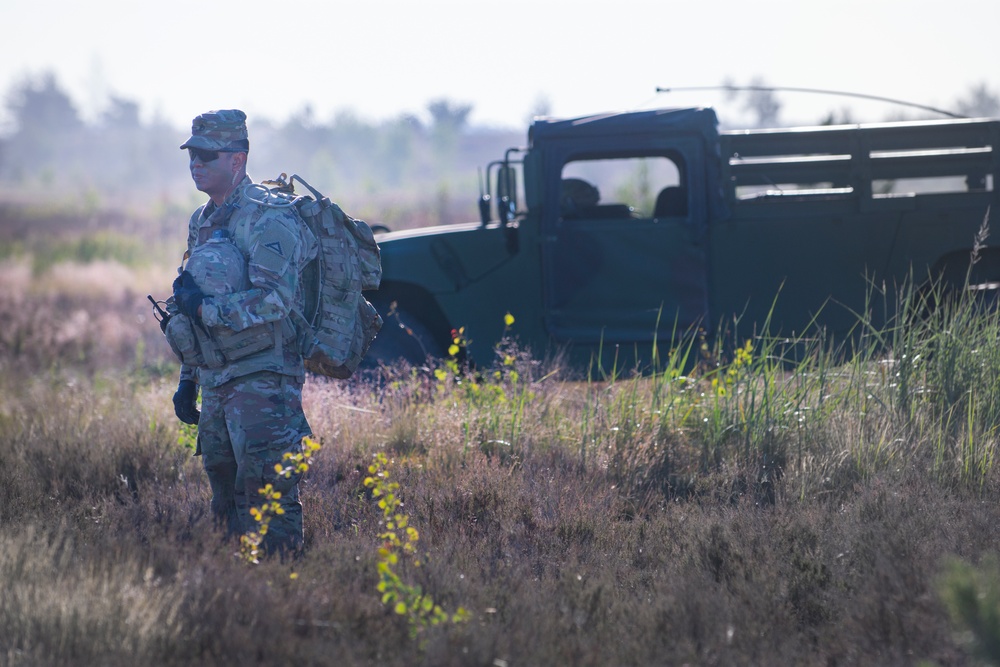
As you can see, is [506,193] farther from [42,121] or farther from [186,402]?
[42,121]

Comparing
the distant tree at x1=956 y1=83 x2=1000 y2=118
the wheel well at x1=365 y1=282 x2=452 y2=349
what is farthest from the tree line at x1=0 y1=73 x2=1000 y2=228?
the wheel well at x1=365 y1=282 x2=452 y2=349

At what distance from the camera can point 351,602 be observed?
11.7 feet

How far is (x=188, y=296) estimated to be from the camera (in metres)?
3.96

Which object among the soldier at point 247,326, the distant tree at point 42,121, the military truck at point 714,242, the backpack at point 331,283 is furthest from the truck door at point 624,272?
the distant tree at point 42,121

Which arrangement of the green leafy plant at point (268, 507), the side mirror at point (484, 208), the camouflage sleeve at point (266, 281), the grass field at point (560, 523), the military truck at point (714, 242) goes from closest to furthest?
1. the grass field at point (560, 523)
2. the green leafy plant at point (268, 507)
3. the camouflage sleeve at point (266, 281)
4. the military truck at point (714, 242)
5. the side mirror at point (484, 208)

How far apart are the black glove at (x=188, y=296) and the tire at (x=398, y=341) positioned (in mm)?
3112

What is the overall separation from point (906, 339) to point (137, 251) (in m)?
24.8

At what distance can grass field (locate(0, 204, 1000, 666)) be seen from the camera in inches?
131

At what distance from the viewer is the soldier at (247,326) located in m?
4.00

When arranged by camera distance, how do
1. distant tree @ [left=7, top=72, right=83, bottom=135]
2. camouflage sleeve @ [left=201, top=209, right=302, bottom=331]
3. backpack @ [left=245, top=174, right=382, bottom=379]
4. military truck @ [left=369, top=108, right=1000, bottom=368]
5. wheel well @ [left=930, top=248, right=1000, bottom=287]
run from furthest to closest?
distant tree @ [left=7, top=72, right=83, bottom=135] < wheel well @ [left=930, top=248, right=1000, bottom=287] < military truck @ [left=369, top=108, right=1000, bottom=368] < backpack @ [left=245, top=174, right=382, bottom=379] < camouflage sleeve @ [left=201, top=209, right=302, bottom=331]

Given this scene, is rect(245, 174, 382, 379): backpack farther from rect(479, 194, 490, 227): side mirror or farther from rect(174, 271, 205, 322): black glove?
rect(479, 194, 490, 227): side mirror

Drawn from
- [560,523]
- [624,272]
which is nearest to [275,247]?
[560,523]

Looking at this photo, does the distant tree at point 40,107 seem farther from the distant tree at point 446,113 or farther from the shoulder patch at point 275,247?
the shoulder patch at point 275,247

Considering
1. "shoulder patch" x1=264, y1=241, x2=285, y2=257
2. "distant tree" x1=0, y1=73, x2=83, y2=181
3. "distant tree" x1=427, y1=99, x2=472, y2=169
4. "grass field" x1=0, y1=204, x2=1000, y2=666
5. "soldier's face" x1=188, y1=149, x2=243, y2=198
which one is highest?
"distant tree" x1=0, y1=73, x2=83, y2=181
